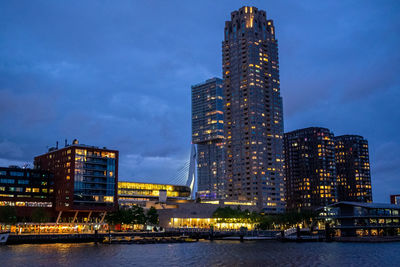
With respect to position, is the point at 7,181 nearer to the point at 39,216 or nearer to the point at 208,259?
the point at 39,216

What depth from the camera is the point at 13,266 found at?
289ft

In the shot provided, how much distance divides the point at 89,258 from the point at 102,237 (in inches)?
2538

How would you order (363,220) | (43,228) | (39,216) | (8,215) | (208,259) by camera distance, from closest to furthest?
(208,259), (363,220), (8,215), (43,228), (39,216)

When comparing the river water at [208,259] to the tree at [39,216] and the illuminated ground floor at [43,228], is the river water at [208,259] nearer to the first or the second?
the illuminated ground floor at [43,228]

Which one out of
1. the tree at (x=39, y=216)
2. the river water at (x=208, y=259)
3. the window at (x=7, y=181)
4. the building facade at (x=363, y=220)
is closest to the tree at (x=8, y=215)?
the tree at (x=39, y=216)

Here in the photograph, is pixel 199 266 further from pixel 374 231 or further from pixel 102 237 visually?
pixel 374 231

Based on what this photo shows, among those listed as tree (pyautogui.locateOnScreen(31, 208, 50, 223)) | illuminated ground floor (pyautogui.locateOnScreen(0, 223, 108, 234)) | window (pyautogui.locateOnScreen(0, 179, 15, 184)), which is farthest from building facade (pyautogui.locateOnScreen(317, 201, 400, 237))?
window (pyautogui.locateOnScreen(0, 179, 15, 184))

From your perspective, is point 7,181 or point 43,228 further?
point 7,181

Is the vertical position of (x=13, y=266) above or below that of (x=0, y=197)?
below

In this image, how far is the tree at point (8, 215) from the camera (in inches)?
6978

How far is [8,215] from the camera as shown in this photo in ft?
584

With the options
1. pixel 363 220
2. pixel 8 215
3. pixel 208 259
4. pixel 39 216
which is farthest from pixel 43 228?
pixel 363 220

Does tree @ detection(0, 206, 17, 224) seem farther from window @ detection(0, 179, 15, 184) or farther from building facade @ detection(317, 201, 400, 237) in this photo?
building facade @ detection(317, 201, 400, 237)

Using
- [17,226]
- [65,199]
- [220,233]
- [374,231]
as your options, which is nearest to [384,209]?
[374,231]
